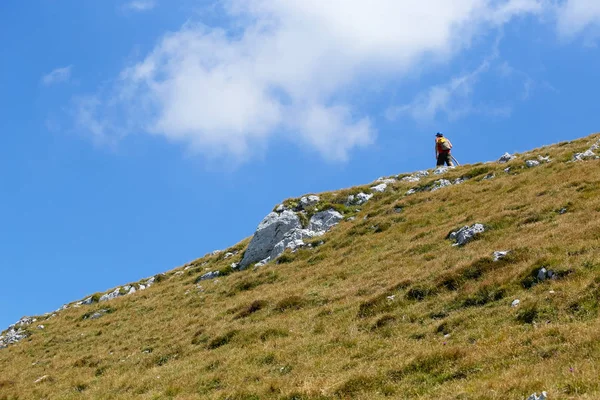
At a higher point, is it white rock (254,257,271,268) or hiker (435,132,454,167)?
hiker (435,132,454,167)

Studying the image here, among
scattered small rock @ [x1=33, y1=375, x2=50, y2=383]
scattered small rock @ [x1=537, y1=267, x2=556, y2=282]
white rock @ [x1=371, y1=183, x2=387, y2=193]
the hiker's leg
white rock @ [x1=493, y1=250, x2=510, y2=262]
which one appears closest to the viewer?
scattered small rock @ [x1=537, y1=267, x2=556, y2=282]

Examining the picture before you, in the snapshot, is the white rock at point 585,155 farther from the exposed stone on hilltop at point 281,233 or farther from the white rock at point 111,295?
the white rock at point 111,295

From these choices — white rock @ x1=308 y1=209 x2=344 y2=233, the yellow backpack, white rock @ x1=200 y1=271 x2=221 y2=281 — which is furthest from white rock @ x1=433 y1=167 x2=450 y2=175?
white rock @ x1=200 y1=271 x2=221 y2=281

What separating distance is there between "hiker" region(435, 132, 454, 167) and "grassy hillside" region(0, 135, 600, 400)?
972 cm

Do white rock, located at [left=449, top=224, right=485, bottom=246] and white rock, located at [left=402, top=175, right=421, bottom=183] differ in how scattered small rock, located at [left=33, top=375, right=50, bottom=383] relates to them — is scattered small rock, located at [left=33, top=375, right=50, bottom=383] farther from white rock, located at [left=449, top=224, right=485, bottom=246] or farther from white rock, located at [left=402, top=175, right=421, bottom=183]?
white rock, located at [left=402, top=175, right=421, bottom=183]

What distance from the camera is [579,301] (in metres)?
13.4

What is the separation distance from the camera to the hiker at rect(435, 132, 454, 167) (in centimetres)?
4831

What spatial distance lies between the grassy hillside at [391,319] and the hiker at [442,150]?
9723 mm

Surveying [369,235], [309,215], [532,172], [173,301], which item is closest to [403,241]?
[369,235]

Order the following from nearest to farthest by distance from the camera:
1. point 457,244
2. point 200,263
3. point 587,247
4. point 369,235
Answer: point 587,247 < point 457,244 < point 369,235 < point 200,263

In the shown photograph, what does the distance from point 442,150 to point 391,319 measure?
33.4 meters

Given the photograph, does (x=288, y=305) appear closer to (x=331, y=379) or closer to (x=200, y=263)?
(x=331, y=379)

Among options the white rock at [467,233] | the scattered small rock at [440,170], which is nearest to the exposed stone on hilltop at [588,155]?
the scattered small rock at [440,170]

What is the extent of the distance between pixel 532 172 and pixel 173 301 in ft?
80.0
